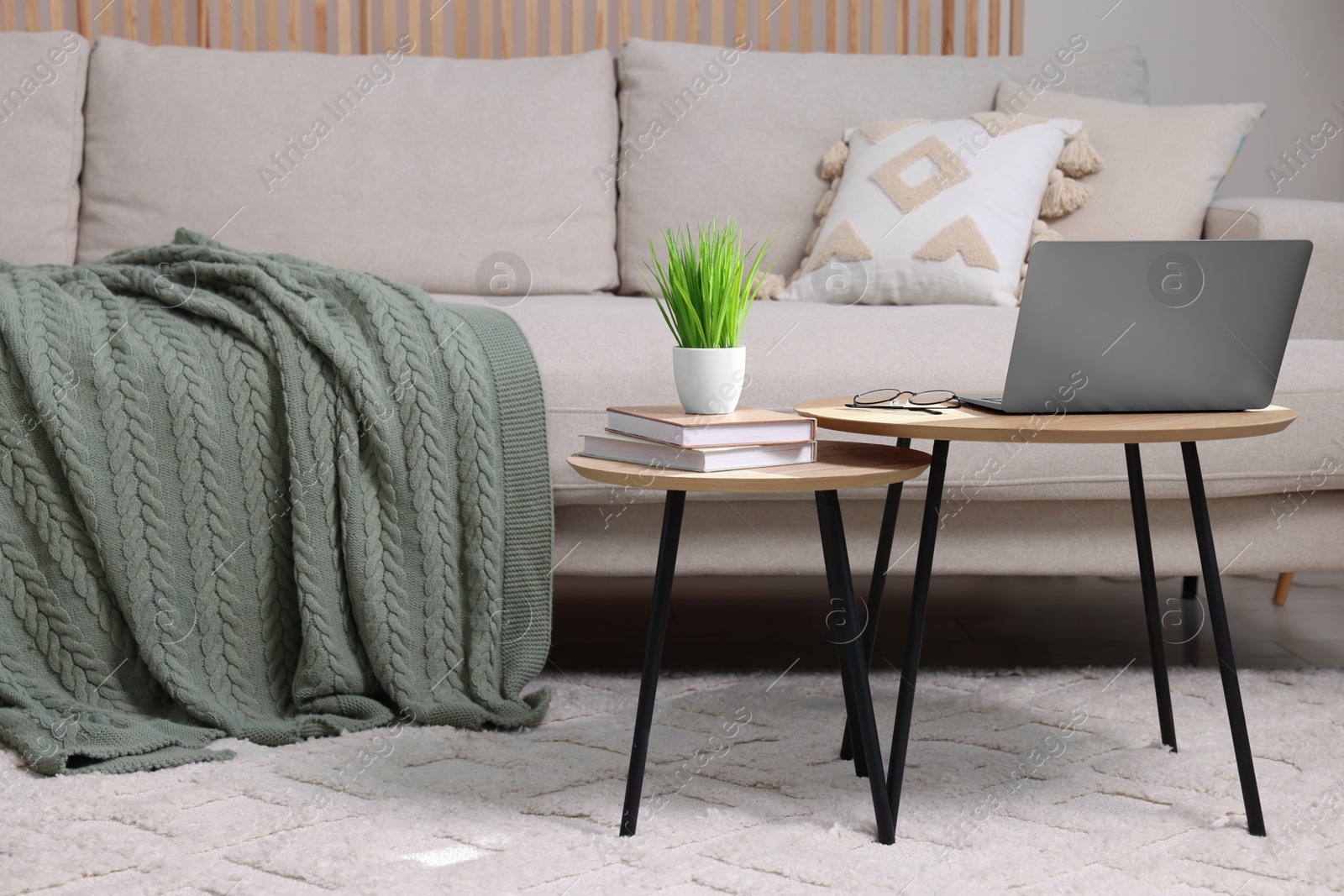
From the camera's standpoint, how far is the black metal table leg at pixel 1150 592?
1.23 meters

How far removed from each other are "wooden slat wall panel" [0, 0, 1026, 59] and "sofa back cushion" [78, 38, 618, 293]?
452mm

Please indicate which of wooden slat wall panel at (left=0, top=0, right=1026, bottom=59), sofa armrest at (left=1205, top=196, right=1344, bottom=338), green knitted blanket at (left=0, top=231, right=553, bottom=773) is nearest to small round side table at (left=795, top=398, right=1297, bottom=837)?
green knitted blanket at (left=0, top=231, right=553, bottom=773)

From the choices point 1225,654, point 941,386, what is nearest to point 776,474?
point 1225,654

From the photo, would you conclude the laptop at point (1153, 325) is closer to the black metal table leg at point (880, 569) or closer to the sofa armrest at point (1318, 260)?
the black metal table leg at point (880, 569)

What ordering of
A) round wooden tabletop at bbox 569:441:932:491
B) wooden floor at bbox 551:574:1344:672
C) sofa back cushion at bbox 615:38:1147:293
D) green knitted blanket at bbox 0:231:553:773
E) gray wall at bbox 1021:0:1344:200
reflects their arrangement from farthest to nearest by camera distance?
gray wall at bbox 1021:0:1344:200
sofa back cushion at bbox 615:38:1147:293
wooden floor at bbox 551:574:1344:672
green knitted blanket at bbox 0:231:553:773
round wooden tabletop at bbox 569:441:932:491

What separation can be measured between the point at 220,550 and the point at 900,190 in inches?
46.6

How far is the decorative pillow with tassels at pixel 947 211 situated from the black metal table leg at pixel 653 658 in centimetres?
96

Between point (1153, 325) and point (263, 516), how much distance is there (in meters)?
0.96

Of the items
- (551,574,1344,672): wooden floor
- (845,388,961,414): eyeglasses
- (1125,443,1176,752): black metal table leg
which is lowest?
(551,574,1344,672): wooden floor

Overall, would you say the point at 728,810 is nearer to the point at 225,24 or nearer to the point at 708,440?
the point at 708,440

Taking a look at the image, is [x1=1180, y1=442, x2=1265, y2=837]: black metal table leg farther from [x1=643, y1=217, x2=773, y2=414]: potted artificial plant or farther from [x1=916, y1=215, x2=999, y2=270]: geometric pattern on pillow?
[x1=916, y1=215, x2=999, y2=270]: geometric pattern on pillow

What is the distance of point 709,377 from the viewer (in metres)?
1.08

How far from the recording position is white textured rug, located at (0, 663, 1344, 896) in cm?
96

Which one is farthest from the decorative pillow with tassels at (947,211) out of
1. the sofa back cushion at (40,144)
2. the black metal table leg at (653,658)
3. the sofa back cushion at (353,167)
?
the sofa back cushion at (40,144)
